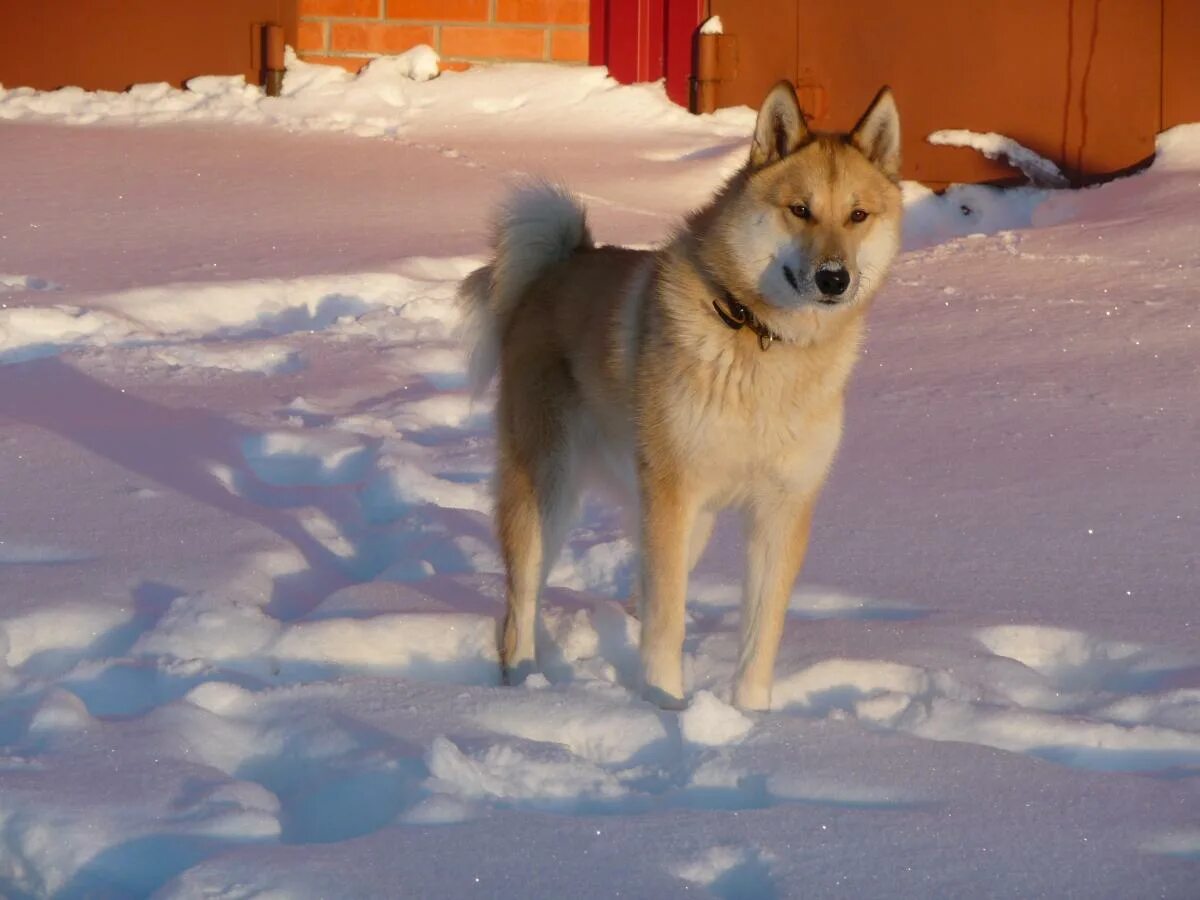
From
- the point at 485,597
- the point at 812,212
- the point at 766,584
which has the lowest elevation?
the point at 485,597

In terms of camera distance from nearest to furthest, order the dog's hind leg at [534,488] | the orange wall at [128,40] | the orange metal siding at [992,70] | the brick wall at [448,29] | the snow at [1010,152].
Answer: the dog's hind leg at [534,488] → the orange metal siding at [992,70] → the snow at [1010,152] → the orange wall at [128,40] → the brick wall at [448,29]

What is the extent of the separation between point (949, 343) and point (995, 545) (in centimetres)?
168

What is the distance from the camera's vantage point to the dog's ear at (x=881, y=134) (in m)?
3.09

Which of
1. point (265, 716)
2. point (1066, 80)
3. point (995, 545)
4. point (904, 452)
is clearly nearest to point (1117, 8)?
point (1066, 80)

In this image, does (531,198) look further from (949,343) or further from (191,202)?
(191,202)

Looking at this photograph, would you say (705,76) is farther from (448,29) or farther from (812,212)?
(812,212)

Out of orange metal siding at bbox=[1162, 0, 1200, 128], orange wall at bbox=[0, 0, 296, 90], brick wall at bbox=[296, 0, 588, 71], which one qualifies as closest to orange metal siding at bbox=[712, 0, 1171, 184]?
orange metal siding at bbox=[1162, 0, 1200, 128]

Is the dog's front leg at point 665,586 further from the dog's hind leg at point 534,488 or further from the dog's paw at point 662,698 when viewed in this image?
the dog's hind leg at point 534,488

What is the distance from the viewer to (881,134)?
3137mm

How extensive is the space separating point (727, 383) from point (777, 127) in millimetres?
555

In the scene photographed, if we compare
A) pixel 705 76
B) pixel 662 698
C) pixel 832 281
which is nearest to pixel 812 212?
pixel 832 281

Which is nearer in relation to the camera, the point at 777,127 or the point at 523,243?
the point at 777,127

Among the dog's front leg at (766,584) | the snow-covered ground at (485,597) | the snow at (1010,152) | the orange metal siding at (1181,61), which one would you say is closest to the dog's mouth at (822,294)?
the dog's front leg at (766,584)

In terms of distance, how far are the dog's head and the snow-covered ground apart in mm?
740
